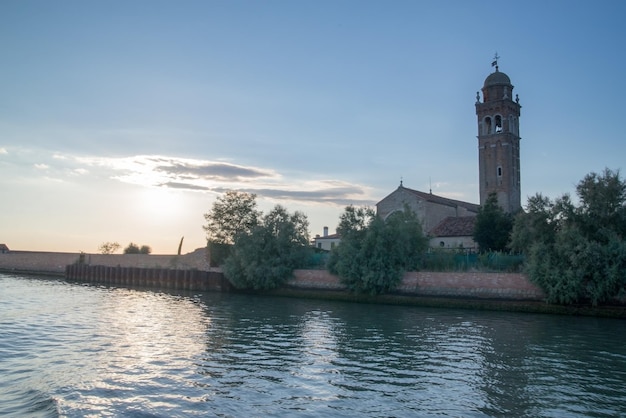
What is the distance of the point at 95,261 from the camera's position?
218 feet

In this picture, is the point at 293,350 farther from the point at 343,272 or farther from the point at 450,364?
the point at 343,272

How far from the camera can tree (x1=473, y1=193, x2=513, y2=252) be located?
144 ft

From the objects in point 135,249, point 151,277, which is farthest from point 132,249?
point 151,277

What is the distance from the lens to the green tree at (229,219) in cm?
5462

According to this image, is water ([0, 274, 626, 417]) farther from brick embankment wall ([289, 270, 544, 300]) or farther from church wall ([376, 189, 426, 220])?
church wall ([376, 189, 426, 220])

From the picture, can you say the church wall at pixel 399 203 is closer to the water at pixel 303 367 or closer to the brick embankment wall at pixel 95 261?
the brick embankment wall at pixel 95 261

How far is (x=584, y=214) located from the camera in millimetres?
29578

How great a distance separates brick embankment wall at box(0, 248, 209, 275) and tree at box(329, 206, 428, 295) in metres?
20.1

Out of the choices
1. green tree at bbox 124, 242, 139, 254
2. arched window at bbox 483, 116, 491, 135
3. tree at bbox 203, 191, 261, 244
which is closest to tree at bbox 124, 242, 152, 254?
green tree at bbox 124, 242, 139, 254

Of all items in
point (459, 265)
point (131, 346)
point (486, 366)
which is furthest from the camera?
point (459, 265)

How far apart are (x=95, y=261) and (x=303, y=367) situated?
197 ft

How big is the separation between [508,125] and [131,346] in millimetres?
57262

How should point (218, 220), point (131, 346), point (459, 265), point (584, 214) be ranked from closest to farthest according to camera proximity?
1. point (131, 346)
2. point (584, 214)
3. point (459, 265)
4. point (218, 220)

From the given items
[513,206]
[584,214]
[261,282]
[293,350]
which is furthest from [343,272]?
[513,206]
